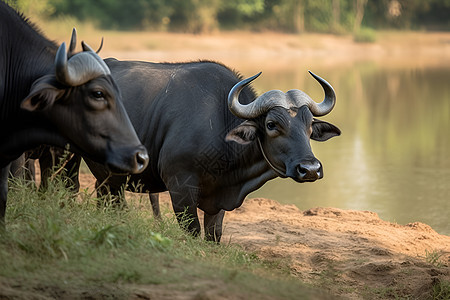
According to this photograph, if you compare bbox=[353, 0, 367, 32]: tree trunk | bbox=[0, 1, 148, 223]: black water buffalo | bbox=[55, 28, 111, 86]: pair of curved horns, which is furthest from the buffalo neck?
bbox=[353, 0, 367, 32]: tree trunk

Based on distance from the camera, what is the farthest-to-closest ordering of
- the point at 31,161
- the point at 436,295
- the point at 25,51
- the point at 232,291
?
the point at 31,161 → the point at 436,295 → the point at 25,51 → the point at 232,291

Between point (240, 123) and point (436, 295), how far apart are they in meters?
2.39

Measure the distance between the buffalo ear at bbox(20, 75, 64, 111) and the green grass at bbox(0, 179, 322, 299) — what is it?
31.2 inches

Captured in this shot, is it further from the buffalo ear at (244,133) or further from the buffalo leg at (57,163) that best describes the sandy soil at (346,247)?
the buffalo ear at (244,133)

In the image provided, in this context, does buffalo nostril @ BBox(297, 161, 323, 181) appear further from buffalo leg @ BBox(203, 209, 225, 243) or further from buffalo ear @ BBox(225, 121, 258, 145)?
buffalo leg @ BBox(203, 209, 225, 243)

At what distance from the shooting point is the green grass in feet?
14.5

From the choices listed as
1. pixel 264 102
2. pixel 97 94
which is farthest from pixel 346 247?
pixel 97 94

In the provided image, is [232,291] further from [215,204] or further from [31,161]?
[31,161]

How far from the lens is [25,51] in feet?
17.8

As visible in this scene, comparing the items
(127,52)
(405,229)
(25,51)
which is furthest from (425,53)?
(25,51)

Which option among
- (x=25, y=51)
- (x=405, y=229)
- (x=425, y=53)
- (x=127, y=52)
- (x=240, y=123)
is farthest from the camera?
(x=425, y=53)

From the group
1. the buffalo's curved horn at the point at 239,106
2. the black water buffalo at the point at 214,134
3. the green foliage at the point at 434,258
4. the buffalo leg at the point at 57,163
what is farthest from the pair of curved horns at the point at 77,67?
the green foliage at the point at 434,258

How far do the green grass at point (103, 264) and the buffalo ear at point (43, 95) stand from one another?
31.2 inches

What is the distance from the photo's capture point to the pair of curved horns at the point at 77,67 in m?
4.92
